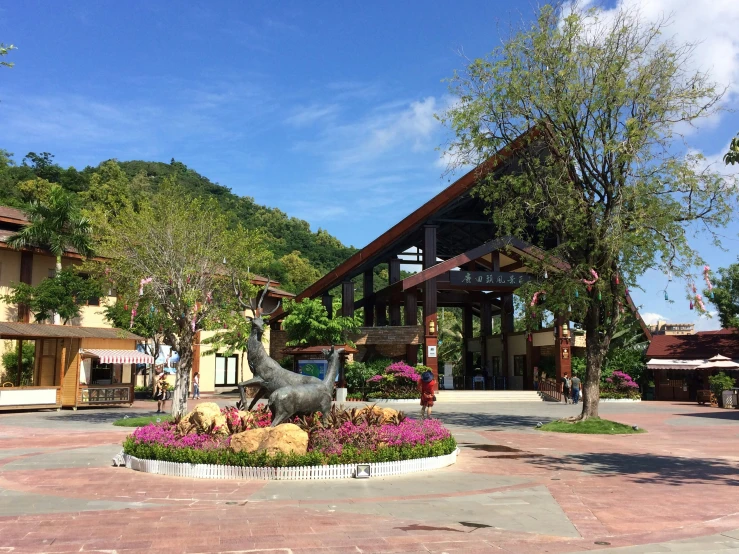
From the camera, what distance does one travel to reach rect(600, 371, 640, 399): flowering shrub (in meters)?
35.2

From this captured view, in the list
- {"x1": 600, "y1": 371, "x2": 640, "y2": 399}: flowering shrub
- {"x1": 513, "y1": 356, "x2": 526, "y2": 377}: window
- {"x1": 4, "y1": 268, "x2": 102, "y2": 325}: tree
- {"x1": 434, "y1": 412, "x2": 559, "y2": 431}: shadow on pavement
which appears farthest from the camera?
{"x1": 513, "y1": 356, "x2": 526, "y2": 377}: window

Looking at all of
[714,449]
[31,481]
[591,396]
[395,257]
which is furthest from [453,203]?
[31,481]

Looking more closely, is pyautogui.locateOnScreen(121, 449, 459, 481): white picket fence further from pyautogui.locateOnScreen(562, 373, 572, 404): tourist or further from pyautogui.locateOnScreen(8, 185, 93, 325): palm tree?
pyautogui.locateOnScreen(8, 185, 93, 325): palm tree

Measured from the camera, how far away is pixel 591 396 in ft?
67.2

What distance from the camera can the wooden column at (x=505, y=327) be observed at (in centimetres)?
4150

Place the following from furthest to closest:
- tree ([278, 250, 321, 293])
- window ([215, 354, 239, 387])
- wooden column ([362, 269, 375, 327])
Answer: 1. tree ([278, 250, 321, 293])
2. window ([215, 354, 239, 387])
3. wooden column ([362, 269, 375, 327])

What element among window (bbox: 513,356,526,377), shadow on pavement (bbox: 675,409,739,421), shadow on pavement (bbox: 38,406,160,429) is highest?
window (bbox: 513,356,526,377)

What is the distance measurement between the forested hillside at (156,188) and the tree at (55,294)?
6602 mm

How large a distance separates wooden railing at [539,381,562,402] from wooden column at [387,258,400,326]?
36.7 feet

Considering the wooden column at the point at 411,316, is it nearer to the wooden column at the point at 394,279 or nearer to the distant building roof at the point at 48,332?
the wooden column at the point at 394,279

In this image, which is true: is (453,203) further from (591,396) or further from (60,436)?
(60,436)

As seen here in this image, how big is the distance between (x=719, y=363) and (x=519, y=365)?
11.7 meters

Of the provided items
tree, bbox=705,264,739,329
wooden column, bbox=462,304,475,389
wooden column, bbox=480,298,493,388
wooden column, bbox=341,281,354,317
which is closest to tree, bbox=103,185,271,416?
wooden column, bbox=341,281,354,317

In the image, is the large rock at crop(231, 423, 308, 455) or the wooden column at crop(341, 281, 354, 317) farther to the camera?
the wooden column at crop(341, 281, 354, 317)
